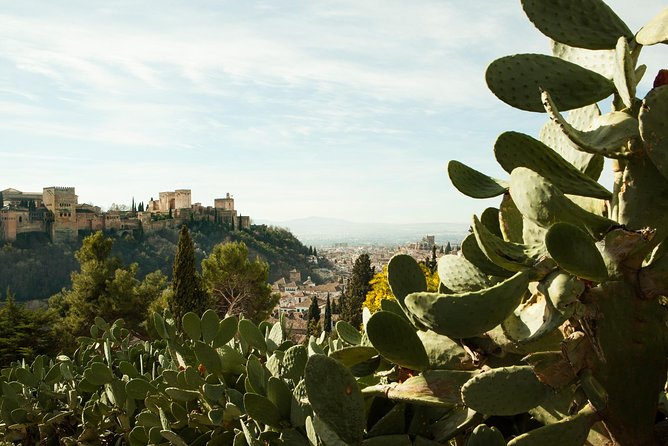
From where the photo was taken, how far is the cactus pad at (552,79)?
86 cm

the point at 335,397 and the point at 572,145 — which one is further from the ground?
the point at 572,145

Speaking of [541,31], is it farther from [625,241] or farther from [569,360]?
[569,360]

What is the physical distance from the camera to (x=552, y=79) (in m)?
0.86

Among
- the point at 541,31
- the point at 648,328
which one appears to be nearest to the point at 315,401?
the point at 648,328

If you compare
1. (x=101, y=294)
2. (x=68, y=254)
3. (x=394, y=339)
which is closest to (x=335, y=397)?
(x=394, y=339)

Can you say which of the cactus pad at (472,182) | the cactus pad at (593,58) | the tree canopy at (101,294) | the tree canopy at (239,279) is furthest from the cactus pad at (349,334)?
the tree canopy at (239,279)

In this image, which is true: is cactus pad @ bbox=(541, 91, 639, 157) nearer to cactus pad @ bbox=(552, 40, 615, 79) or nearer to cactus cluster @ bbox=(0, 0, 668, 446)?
cactus cluster @ bbox=(0, 0, 668, 446)

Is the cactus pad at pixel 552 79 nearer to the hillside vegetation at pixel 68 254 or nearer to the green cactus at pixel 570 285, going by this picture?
the green cactus at pixel 570 285

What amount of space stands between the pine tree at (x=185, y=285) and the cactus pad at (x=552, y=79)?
14355mm

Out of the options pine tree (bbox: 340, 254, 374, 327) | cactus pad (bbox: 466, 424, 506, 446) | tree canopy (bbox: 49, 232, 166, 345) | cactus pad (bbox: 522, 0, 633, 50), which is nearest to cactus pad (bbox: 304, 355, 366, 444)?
cactus pad (bbox: 466, 424, 506, 446)

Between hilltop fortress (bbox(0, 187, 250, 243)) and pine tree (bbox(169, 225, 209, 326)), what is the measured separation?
3973 cm

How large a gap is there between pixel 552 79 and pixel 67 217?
5601cm

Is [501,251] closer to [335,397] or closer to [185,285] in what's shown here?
[335,397]

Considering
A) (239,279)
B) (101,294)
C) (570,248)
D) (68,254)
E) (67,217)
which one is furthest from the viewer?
(67,217)
